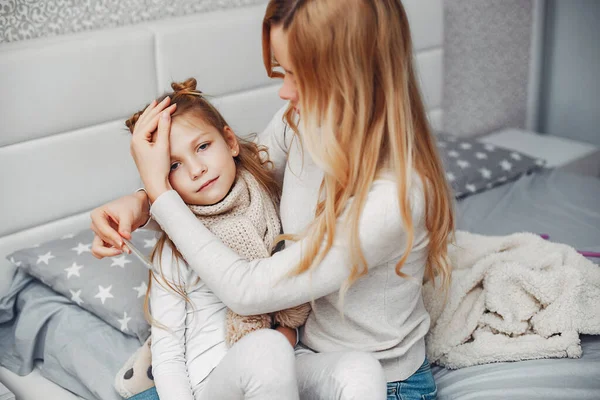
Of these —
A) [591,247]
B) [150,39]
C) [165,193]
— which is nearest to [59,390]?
[165,193]

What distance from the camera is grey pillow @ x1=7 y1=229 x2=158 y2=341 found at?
1.54 meters

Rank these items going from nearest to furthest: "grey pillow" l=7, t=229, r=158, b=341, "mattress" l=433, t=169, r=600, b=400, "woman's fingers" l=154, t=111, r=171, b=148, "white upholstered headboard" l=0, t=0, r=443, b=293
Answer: "woman's fingers" l=154, t=111, r=171, b=148 → "mattress" l=433, t=169, r=600, b=400 → "grey pillow" l=7, t=229, r=158, b=341 → "white upholstered headboard" l=0, t=0, r=443, b=293

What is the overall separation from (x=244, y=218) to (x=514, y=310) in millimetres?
578

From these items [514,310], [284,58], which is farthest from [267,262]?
[514,310]

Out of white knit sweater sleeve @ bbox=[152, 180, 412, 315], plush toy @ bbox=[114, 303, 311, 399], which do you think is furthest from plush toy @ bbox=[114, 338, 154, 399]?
white knit sweater sleeve @ bbox=[152, 180, 412, 315]

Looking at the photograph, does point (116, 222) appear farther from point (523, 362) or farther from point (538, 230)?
point (538, 230)

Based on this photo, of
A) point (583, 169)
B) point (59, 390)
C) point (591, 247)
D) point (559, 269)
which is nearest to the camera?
point (559, 269)

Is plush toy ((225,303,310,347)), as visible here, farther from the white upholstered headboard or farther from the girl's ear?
the white upholstered headboard

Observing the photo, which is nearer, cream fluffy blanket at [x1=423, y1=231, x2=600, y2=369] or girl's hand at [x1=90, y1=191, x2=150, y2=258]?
girl's hand at [x1=90, y1=191, x2=150, y2=258]

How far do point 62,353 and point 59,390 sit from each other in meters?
0.09

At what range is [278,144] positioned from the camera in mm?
1471

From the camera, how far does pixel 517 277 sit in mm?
1415

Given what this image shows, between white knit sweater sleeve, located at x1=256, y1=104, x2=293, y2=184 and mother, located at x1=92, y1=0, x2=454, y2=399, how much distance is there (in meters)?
0.23

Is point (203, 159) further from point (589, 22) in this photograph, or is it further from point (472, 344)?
point (589, 22)
